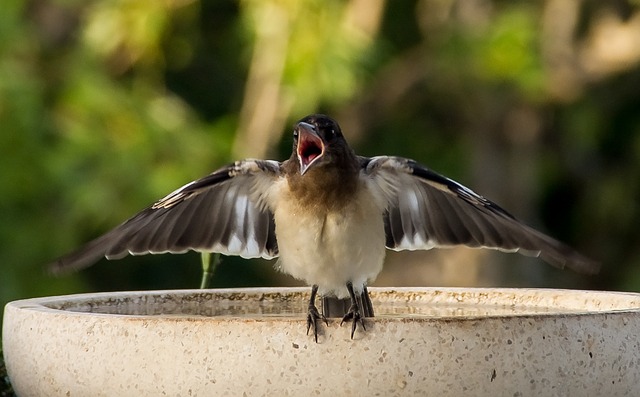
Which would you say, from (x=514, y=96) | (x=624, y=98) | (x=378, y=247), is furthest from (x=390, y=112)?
(x=378, y=247)

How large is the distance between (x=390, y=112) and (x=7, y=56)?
355 cm

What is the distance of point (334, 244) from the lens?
412 cm

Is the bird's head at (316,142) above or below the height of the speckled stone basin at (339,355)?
above

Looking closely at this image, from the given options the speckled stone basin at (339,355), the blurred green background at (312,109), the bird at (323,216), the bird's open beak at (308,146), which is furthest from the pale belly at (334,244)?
the blurred green background at (312,109)

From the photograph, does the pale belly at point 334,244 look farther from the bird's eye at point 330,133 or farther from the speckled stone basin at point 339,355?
the speckled stone basin at point 339,355

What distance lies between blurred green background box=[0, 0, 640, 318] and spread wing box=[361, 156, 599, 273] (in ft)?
13.3

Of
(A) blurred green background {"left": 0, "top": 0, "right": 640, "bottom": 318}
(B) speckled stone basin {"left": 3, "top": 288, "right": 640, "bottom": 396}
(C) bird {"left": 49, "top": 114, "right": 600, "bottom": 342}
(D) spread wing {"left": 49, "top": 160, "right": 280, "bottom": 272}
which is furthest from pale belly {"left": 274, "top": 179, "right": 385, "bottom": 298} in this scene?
(A) blurred green background {"left": 0, "top": 0, "right": 640, "bottom": 318}

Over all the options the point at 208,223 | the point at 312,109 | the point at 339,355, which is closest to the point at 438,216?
the point at 208,223

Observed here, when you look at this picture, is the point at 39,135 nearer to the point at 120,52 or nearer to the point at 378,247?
the point at 120,52

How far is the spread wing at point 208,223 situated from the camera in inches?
158

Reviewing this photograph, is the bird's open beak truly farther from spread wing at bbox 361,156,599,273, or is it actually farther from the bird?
spread wing at bbox 361,156,599,273

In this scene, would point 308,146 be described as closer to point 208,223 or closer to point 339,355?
point 208,223

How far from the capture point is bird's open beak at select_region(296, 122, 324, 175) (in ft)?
13.8

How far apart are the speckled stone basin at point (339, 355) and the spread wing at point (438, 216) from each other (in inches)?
30.7
